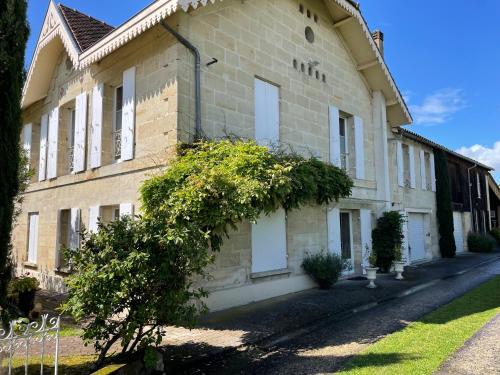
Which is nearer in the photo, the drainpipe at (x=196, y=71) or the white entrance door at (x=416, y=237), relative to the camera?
the drainpipe at (x=196, y=71)

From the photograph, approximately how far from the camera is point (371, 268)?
9734 millimetres

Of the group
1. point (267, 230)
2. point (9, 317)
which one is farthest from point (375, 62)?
point (9, 317)

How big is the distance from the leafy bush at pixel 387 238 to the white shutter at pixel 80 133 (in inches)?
371

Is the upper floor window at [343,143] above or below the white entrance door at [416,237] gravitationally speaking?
above

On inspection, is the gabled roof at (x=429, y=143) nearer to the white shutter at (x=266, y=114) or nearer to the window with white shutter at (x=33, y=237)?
the white shutter at (x=266, y=114)

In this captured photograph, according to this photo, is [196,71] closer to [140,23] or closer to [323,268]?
[140,23]

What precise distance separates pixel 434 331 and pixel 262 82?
6.57 meters

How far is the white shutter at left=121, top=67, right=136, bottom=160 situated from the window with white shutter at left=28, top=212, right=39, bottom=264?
578 cm

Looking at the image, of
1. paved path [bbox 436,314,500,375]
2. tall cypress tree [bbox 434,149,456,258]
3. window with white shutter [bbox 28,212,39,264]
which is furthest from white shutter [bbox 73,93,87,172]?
tall cypress tree [bbox 434,149,456,258]

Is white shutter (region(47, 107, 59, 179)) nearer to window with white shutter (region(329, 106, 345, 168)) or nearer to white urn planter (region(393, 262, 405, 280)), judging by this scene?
window with white shutter (region(329, 106, 345, 168))

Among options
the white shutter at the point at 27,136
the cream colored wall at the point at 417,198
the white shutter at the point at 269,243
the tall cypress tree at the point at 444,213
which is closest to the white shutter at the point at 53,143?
the white shutter at the point at 27,136

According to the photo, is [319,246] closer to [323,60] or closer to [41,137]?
[323,60]

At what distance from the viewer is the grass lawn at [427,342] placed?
15.2 ft

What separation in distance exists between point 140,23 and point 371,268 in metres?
8.01
